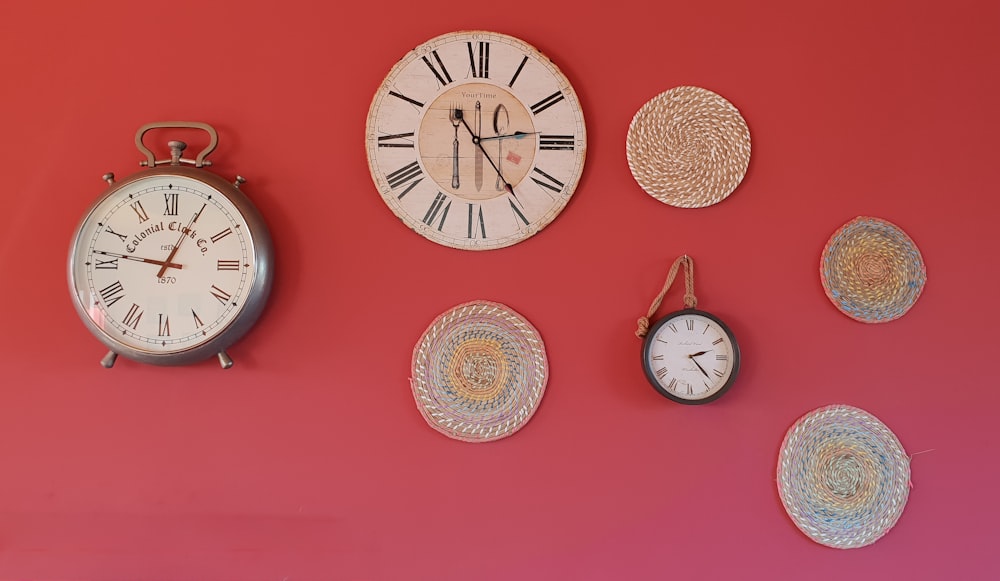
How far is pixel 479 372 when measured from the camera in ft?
4.92

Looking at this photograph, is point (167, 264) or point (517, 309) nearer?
point (167, 264)

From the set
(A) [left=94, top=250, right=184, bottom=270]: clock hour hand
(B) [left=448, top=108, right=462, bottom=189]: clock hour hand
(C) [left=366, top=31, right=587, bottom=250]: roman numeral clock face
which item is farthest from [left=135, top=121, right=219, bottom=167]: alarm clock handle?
(B) [left=448, top=108, right=462, bottom=189]: clock hour hand

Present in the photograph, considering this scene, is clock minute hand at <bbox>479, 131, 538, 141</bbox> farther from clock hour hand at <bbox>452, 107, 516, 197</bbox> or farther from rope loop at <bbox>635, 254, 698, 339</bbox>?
rope loop at <bbox>635, 254, 698, 339</bbox>

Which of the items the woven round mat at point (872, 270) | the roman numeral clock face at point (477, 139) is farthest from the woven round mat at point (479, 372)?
the woven round mat at point (872, 270)

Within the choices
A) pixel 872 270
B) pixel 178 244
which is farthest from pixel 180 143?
pixel 872 270

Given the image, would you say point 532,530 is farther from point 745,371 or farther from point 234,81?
point 234,81

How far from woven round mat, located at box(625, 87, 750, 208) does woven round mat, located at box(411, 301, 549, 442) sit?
43 centimetres

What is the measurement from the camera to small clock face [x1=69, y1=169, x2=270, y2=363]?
4.59 feet

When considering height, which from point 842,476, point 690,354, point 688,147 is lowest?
point 842,476

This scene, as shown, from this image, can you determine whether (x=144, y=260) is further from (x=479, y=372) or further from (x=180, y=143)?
(x=479, y=372)

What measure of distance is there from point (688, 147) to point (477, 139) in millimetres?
456

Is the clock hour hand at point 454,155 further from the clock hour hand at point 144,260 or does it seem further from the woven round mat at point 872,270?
the woven round mat at point 872,270

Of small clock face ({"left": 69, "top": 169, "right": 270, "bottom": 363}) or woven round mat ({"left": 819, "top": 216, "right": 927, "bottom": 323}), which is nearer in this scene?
small clock face ({"left": 69, "top": 169, "right": 270, "bottom": 363})

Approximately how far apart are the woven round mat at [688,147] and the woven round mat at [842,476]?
55 centimetres
